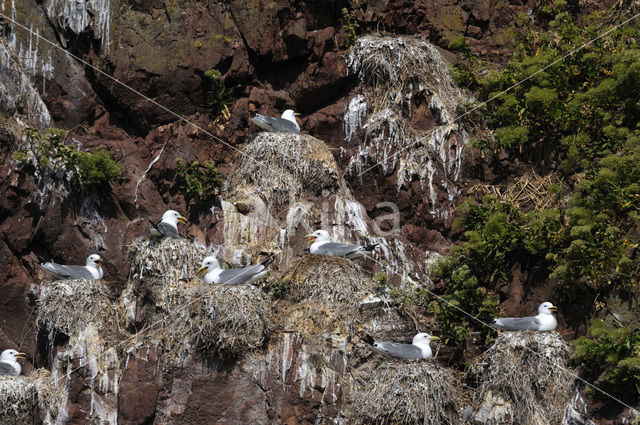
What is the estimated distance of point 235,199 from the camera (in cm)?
1262

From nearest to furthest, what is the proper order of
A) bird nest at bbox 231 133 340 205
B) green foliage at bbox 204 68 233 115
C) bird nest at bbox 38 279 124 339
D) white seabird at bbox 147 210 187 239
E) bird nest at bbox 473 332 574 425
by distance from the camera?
bird nest at bbox 473 332 574 425 → bird nest at bbox 38 279 124 339 → white seabird at bbox 147 210 187 239 → bird nest at bbox 231 133 340 205 → green foliage at bbox 204 68 233 115

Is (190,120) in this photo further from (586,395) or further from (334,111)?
(586,395)

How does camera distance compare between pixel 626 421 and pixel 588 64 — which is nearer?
pixel 626 421

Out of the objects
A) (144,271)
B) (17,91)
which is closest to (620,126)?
(144,271)

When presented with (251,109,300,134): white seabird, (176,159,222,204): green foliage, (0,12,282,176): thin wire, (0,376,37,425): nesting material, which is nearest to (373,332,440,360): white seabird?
(0,12,282,176): thin wire

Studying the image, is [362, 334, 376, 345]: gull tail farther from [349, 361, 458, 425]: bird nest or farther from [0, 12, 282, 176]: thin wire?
[0, 12, 282, 176]: thin wire

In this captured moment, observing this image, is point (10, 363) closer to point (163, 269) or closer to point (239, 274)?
point (163, 269)

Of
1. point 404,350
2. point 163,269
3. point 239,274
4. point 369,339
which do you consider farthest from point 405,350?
point 163,269

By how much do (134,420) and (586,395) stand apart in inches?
204

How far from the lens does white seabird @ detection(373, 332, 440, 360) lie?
10680 millimetres

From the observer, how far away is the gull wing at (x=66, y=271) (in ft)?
37.6

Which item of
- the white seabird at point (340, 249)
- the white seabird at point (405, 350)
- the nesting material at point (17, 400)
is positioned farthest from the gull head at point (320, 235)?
the nesting material at point (17, 400)

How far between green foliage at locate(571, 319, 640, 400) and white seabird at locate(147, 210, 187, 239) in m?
5.12

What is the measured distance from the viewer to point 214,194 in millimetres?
12688
